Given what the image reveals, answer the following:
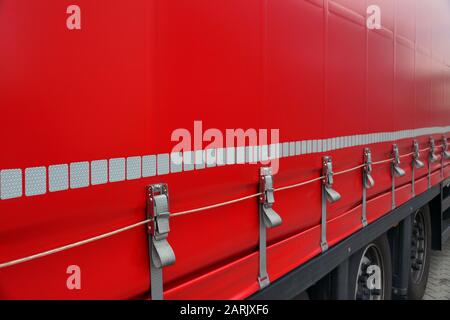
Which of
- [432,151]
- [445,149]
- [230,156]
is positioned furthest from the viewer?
[445,149]

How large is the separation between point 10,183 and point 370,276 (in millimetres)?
2900

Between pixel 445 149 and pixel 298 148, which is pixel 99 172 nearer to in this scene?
pixel 298 148

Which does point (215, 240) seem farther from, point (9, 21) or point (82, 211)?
point (9, 21)

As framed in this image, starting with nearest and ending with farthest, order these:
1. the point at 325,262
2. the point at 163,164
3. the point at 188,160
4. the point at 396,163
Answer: the point at 163,164, the point at 188,160, the point at 325,262, the point at 396,163

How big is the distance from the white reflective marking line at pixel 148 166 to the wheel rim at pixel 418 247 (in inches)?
159

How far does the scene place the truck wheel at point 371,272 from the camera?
3.14 meters

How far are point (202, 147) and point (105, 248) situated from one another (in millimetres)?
512

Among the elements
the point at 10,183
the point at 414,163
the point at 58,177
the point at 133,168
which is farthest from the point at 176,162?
the point at 414,163

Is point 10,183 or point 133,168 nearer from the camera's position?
point 10,183

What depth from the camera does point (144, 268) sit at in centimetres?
153

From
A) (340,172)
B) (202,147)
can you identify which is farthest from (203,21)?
(340,172)

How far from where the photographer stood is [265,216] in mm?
2109

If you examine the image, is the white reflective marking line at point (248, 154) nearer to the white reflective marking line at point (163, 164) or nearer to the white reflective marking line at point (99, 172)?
the white reflective marking line at point (163, 164)

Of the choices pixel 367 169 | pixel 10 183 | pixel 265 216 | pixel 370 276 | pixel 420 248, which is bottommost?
pixel 420 248
